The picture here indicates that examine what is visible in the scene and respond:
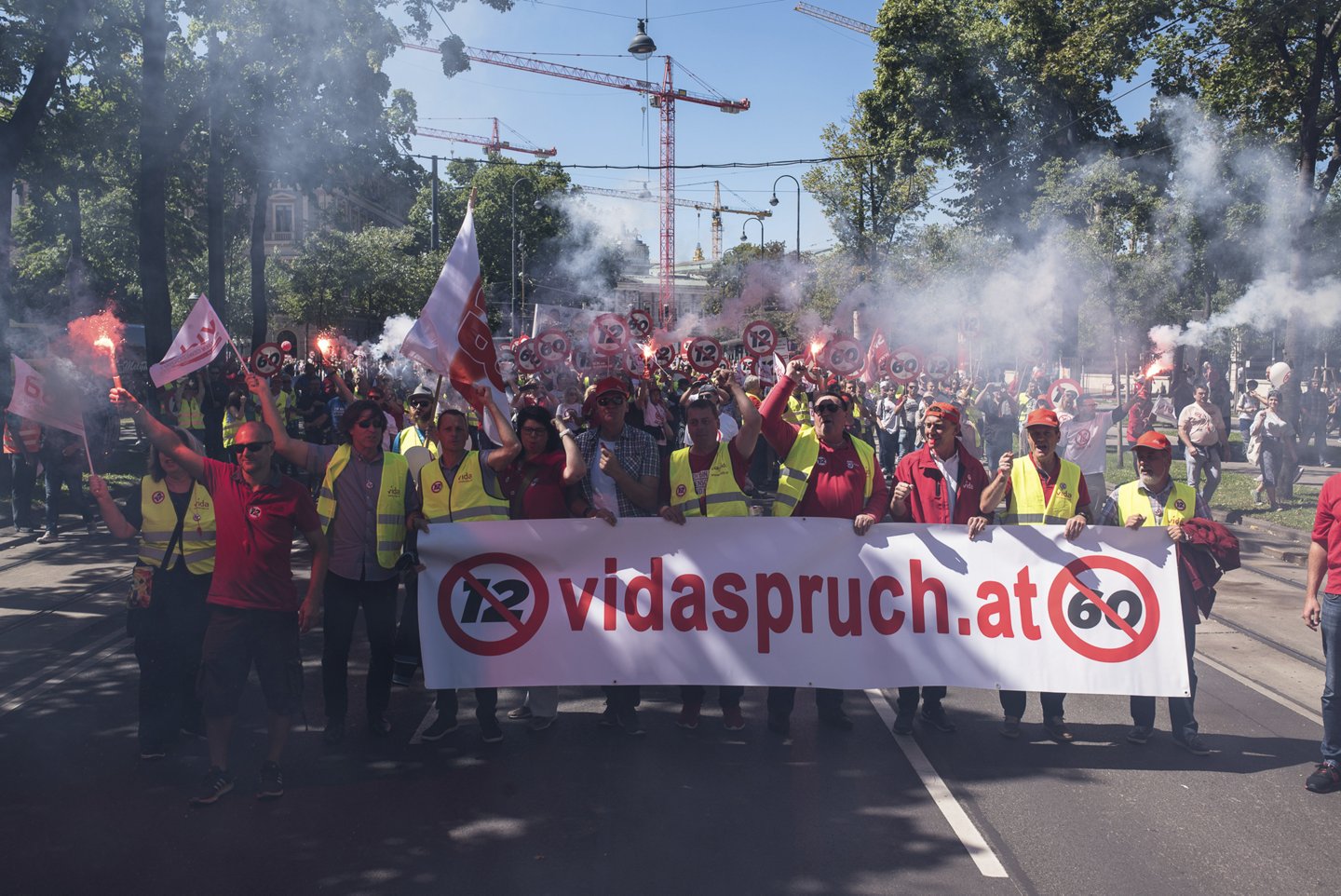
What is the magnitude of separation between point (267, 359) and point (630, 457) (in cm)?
942

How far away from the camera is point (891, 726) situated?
6.25 meters

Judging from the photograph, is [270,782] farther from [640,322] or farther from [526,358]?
[640,322]

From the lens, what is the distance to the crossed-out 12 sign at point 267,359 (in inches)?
555

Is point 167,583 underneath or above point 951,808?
above

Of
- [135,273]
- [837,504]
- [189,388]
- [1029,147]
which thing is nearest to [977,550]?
[837,504]

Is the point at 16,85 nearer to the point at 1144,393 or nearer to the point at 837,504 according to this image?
the point at 837,504

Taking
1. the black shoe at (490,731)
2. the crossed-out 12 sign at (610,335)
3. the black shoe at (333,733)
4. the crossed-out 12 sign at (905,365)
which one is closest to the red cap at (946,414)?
the black shoe at (490,731)

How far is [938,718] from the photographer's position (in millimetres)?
6156

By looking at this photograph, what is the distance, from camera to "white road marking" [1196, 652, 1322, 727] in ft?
21.3

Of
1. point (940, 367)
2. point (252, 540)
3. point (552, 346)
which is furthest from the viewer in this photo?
point (552, 346)

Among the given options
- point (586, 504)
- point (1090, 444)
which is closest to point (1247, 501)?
point (1090, 444)

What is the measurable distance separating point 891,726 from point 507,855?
252 cm

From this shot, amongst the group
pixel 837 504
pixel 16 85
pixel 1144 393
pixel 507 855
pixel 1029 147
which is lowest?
pixel 507 855

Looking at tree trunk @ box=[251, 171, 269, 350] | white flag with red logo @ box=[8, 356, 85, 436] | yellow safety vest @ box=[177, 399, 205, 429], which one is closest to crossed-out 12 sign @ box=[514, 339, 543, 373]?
yellow safety vest @ box=[177, 399, 205, 429]
